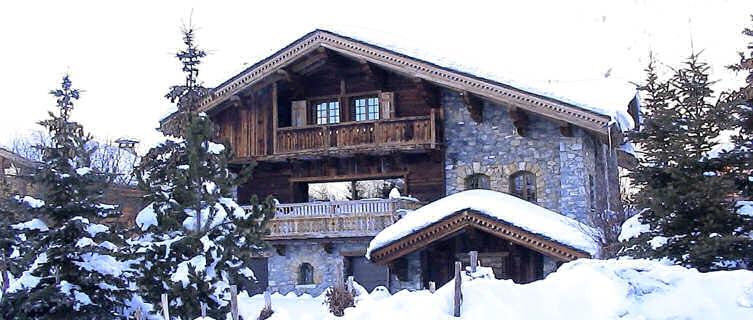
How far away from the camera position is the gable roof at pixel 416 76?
20.5 meters

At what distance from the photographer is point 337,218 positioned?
22453mm

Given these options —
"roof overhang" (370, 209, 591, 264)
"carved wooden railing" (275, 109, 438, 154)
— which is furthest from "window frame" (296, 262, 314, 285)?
"roof overhang" (370, 209, 591, 264)

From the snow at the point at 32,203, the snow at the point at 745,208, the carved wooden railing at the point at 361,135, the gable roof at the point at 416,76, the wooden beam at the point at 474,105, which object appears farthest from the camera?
the carved wooden railing at the point at 361,135

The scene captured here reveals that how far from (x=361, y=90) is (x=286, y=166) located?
133 inches

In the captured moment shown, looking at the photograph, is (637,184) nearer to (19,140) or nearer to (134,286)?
(134,286)

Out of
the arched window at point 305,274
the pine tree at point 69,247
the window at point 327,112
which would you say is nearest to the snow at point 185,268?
the pine tree at point 69,247

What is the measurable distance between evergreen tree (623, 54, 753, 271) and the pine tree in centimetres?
817

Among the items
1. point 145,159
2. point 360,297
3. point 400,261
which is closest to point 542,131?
point 400,261

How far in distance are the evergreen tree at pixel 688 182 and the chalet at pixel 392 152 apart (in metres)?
7.18

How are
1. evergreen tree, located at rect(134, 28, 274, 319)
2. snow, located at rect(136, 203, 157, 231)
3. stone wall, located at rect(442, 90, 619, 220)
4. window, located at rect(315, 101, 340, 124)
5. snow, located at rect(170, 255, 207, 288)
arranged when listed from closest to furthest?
snow, located at rect(170, 255, 207, 288), evergreen tree, located at rect(134, 28, 274, 319), snow, located at rect(136, 203, 157, 231), stone wall, located at rect(442, 90, 619, 220), window, located at rect(315, 101, 340, 124)

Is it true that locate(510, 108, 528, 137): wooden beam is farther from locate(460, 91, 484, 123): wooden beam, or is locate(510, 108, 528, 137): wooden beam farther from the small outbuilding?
the small outbuilding

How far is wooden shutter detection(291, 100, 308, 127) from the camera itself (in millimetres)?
25156

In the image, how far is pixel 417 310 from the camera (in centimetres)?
915

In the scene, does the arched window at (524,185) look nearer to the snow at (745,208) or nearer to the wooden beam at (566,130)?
the wooden beam at (566,130)
